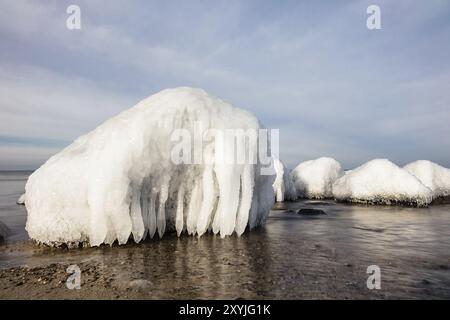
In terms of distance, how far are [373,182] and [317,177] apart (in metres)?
6.65

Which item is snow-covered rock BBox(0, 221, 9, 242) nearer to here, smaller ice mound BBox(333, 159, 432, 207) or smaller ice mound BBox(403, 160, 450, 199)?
smaller ice mound BBox(333, 159, 432, 207)

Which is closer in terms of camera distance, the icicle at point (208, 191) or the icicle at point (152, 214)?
the icicle at point (152, 214)

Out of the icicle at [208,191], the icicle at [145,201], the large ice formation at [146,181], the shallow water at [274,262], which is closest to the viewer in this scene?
the shallow water at [274,262]

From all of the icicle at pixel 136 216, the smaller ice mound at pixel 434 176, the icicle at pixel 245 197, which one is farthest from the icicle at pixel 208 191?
the smaller ice mound at pixel 434 176

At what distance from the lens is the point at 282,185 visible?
26547mm

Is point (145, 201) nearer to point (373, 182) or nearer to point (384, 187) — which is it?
point (384, 187)

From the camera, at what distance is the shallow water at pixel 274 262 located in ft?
19.1

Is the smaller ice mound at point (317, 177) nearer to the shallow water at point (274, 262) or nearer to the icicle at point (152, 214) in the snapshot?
the shallow water at point (274, 262)

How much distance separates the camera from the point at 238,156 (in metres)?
10.1

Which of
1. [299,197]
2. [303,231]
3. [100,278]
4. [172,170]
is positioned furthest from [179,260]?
[299,197]

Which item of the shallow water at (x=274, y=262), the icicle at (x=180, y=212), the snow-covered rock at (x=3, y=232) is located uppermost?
the icicle at (x=180, y=212)

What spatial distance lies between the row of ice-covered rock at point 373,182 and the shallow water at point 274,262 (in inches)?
420
